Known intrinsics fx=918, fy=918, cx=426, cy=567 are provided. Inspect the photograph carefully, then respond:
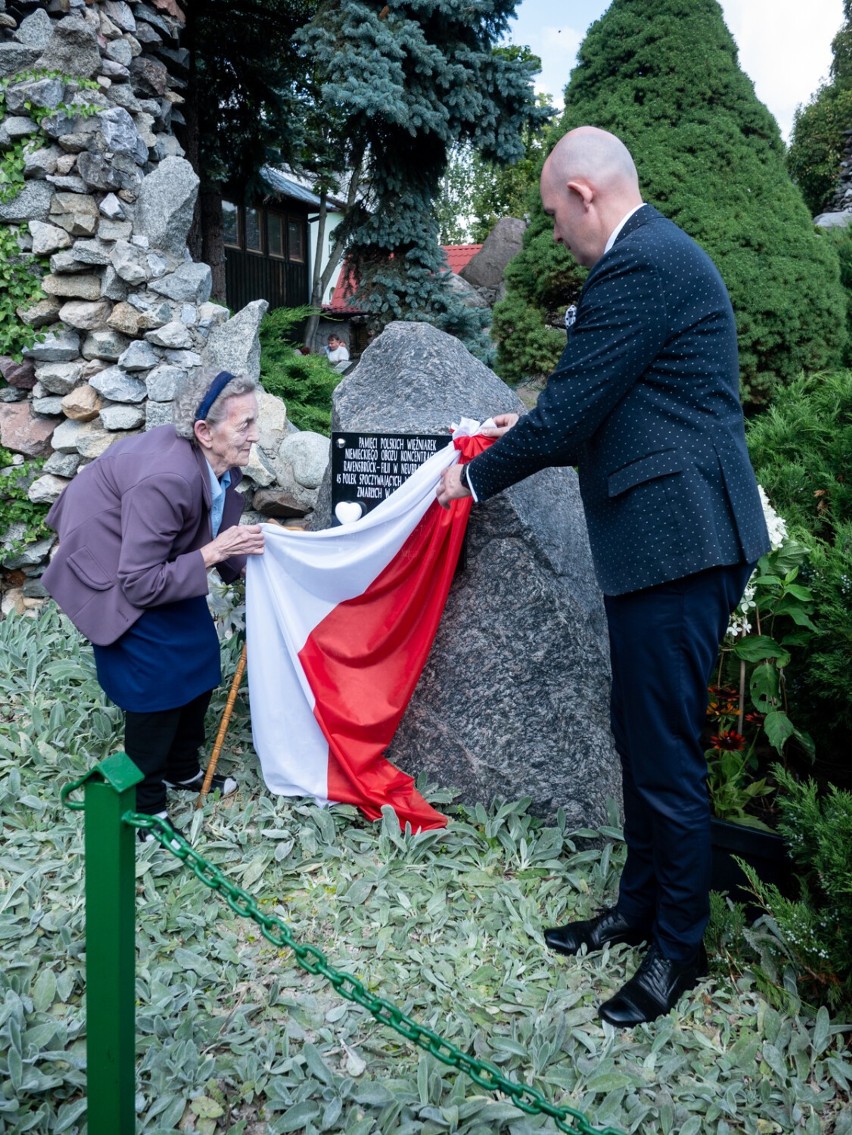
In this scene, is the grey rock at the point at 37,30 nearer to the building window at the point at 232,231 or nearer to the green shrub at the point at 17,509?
the green shrub at the point at 17,509

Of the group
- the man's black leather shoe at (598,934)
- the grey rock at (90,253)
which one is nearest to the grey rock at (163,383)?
the grey rock at (90,253)

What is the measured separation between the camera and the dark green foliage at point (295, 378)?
27.5ft

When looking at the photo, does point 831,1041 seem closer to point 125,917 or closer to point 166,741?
point 125,917

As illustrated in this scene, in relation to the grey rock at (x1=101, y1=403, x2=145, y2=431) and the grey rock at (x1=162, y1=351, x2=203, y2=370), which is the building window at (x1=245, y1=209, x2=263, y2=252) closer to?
the grey rock at (x1=162, y1=351, x2=203, y2=370)

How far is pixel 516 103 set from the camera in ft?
30.2

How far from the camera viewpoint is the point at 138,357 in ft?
19.6

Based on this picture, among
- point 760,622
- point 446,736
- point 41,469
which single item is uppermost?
point 41,469

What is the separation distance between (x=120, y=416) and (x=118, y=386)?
192 millimetres

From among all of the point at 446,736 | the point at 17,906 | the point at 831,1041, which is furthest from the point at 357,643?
the point at 831,1041

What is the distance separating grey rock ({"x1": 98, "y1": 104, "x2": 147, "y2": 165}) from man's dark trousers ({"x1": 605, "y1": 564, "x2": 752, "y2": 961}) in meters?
5.05

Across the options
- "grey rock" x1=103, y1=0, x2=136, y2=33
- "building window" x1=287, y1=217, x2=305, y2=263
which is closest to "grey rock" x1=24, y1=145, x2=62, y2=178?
"grey rock" x1=103, y1=0, x2=136, y2=33

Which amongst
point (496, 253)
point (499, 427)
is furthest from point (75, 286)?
point (496, 253)

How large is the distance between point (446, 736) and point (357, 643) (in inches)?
21.5

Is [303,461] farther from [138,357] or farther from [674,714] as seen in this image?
[674,714]
